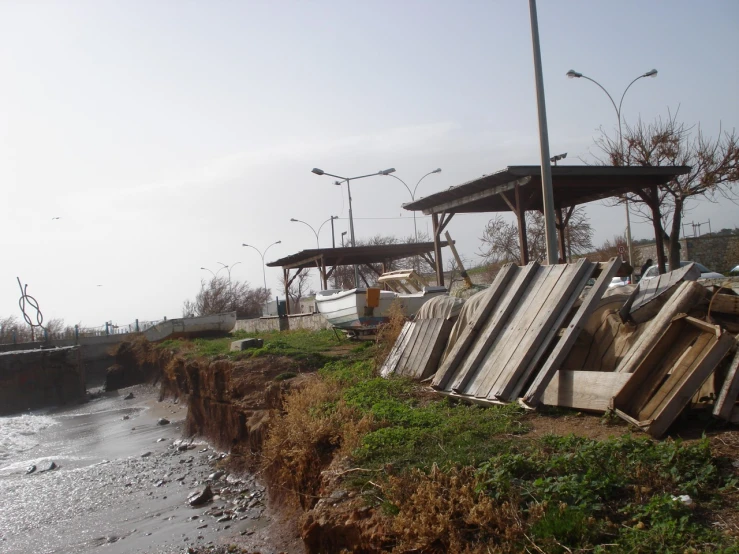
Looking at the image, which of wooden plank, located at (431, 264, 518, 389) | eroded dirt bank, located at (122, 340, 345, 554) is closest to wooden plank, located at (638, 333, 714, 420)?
wooden plank, located at (431, 264, 518, 389)

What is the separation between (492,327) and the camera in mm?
7758

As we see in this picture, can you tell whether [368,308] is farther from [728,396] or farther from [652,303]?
[728,396]

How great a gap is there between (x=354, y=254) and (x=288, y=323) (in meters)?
4.04

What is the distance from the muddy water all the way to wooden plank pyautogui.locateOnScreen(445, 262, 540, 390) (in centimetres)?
316

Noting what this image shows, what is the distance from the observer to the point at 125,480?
496 inches

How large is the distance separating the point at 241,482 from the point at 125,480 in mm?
3272

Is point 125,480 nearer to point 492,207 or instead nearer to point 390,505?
point 390,505

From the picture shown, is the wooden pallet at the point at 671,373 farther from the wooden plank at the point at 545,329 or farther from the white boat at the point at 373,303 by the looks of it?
the white boat at the point at 373,303

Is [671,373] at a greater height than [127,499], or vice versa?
[671,373]

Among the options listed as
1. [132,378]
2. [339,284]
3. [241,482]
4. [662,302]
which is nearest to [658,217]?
[662,302]

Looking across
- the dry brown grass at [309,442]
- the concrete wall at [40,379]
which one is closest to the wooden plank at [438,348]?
the dry brown grass at [309,442]

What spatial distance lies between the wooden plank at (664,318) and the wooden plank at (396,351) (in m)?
4.19

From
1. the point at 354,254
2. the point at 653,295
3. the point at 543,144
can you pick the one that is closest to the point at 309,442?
the point at 653,295

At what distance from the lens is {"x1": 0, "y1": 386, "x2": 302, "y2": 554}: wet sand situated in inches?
341
